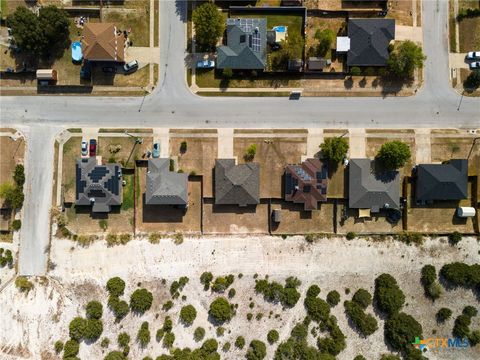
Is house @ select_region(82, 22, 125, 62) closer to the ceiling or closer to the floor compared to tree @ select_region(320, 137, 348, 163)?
closer to the ceiling

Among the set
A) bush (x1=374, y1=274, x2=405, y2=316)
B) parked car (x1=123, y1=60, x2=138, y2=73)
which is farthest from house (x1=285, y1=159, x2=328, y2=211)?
parked car (x1=123, y1=60, x2=138, y2=73)

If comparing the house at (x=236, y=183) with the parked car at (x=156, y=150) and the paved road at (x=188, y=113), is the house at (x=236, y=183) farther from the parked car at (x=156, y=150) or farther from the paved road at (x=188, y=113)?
the parked car at (x=156, y=150)

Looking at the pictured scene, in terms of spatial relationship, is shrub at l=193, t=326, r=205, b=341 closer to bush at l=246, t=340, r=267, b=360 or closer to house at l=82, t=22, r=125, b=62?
bush at l=246, t=340, r=267, b=360

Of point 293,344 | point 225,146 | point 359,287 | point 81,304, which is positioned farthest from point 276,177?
point 81,304

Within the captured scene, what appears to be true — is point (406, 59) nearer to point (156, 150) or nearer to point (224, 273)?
point (156, 150)

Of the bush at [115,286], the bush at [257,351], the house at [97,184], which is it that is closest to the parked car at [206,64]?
the house at [97,184]

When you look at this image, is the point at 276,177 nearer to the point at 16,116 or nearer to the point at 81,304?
the point at 81,304

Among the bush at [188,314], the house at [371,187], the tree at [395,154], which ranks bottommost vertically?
the bush at [188,314]
